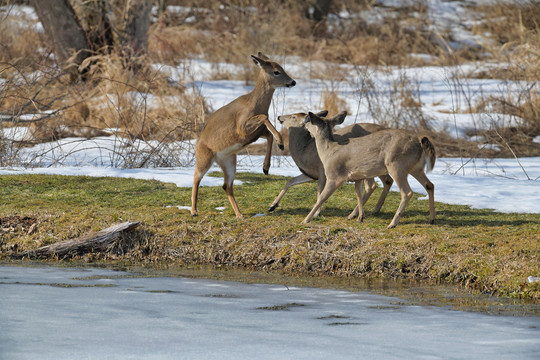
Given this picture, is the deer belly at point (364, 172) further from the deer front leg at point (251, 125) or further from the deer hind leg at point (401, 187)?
the deer front leg at point (251, 125)

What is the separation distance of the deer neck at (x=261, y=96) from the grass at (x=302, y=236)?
1289 mm

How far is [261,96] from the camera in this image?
9.33 meters

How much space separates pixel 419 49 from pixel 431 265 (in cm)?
2242

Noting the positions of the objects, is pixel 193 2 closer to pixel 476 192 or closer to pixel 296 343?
pixel 476 192

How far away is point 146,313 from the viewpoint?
227 inches

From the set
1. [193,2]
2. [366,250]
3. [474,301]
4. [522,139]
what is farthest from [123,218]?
[193,2]

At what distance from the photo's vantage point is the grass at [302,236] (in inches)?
297

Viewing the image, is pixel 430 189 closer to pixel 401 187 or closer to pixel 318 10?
pixel 401 187

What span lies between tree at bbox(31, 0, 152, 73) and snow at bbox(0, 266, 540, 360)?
49.9 ft

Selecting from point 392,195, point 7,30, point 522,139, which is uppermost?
point 7,30

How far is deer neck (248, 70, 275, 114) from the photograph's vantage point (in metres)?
9.29

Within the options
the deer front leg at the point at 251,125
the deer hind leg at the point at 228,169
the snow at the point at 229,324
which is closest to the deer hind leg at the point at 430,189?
the deer front leg at the point at 251,125

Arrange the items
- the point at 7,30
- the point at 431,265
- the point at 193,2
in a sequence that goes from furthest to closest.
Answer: the point at 193,2 → the point at 7,30 → the point at 431,265

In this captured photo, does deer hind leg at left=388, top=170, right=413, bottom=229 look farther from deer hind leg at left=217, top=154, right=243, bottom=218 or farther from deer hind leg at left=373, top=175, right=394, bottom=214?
deer hind leg at left=217, top=154, right=243, bottom=218
